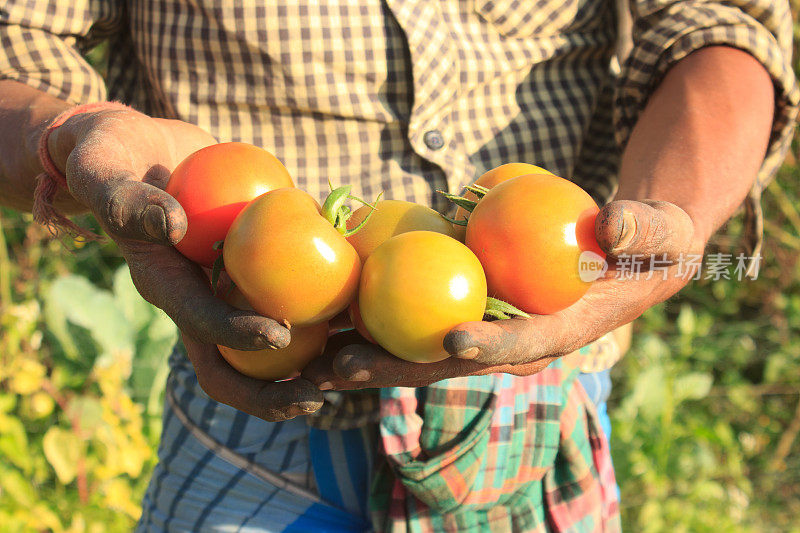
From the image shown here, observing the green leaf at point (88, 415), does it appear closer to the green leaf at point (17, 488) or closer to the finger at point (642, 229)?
the green leaf at point (17, 488)

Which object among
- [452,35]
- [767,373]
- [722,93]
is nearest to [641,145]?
[722,93]

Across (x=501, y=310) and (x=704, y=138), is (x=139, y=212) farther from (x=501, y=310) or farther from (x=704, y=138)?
(x=704, y=138)

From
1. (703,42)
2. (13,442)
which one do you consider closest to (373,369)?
(703,42)

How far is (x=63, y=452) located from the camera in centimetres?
188

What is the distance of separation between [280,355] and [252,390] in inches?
1.9

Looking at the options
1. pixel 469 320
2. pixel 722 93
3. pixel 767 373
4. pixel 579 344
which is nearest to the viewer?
pixel 469 320

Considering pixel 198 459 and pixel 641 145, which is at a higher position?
pixel 641 145

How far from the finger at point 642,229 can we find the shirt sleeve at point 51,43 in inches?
33.5

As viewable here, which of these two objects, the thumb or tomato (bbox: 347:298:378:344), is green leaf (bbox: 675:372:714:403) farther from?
the thumb

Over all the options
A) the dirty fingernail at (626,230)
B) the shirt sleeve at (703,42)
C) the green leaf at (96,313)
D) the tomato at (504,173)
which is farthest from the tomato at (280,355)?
the green leaf at (96,313)

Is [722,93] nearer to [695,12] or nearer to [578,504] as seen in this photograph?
[695,12]

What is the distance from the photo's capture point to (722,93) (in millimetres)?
1104

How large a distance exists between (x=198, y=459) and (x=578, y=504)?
23.5 inches

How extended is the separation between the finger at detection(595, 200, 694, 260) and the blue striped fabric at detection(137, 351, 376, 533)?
0.53 meters
